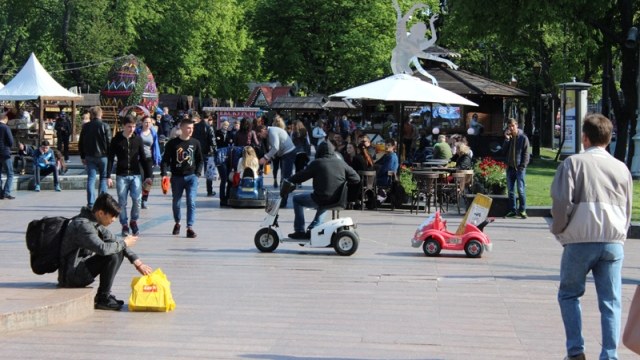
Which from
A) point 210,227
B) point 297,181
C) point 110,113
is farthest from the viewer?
point 110,113

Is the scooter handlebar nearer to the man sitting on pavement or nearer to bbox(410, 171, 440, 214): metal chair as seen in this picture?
bbox(410, 171, 440, 214): metal chair

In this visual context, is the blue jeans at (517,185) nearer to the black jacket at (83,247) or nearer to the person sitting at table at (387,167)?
the person sitting at table at (387,167)

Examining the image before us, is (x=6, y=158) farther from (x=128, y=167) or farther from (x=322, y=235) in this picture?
(x=322, y=235)

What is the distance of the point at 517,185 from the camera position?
58.4ft

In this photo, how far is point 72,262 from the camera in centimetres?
878

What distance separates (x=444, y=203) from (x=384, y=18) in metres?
36.8

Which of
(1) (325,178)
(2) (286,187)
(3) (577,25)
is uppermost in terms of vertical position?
(3) (577,25)

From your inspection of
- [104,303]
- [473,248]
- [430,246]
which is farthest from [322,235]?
[104,303]

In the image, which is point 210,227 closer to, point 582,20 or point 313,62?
point 582,20

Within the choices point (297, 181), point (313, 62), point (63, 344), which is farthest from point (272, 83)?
point (63, 344)

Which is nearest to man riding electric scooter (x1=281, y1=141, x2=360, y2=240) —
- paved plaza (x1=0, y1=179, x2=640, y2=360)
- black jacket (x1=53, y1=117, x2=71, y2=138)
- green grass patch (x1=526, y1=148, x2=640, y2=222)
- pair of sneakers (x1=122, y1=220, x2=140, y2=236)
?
paved plaza (x1=0, y1=179, x2=640, y2=360)

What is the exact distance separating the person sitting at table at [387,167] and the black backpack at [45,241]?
36.6 ft

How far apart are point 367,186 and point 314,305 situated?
10.0 m

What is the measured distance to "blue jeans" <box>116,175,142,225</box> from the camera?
14.4 m
